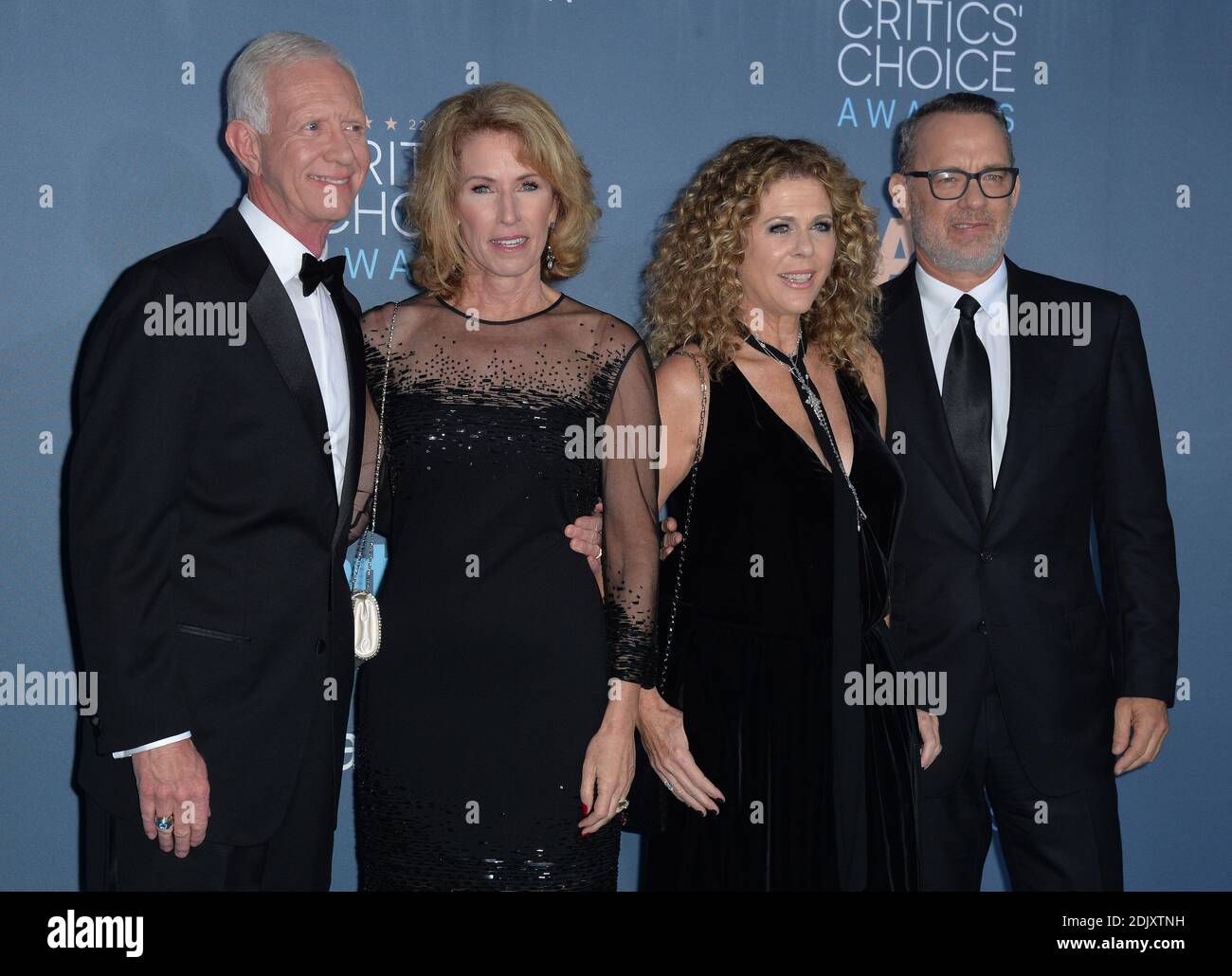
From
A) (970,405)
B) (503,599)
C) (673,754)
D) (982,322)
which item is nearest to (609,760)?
(673,754)

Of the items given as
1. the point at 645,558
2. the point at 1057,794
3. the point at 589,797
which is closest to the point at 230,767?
the point at 589,797

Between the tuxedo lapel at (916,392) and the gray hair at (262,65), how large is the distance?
5.22ft

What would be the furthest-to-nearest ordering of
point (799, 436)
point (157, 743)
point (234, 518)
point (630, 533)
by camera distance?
point (799, 436), point (630, 533), point (234, 518), point (157, 743)

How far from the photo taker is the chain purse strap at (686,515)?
9.27 ft

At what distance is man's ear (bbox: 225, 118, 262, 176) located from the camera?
2.65 meters

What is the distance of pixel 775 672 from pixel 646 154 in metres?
1.84

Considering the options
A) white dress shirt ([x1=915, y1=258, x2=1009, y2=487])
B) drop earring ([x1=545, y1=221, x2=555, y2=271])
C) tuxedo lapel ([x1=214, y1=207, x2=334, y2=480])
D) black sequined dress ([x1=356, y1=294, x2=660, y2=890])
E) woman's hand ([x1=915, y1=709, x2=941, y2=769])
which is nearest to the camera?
tuxedo lapel ([x1=214, y1=207, x2=334, y2=480])

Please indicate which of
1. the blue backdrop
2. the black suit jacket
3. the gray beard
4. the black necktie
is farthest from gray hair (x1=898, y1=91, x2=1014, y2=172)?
the black suit jacket

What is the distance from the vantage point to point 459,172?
2.77 m

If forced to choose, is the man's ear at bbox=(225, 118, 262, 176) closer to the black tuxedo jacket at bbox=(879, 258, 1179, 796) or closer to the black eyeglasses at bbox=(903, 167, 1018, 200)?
the black tuxedo jacket at bbox=(879, 258, 1179, 796)

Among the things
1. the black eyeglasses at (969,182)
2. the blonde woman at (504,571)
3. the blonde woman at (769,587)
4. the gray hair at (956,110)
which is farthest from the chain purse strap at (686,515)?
the gray hair at (956,110)

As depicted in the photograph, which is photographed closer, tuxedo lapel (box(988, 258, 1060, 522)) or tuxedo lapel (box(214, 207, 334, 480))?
tuxedo lapel (box(214, 207, 334, 480))

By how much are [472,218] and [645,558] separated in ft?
2.89

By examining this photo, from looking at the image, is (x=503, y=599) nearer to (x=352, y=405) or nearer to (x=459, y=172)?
(x=352, y=405)
